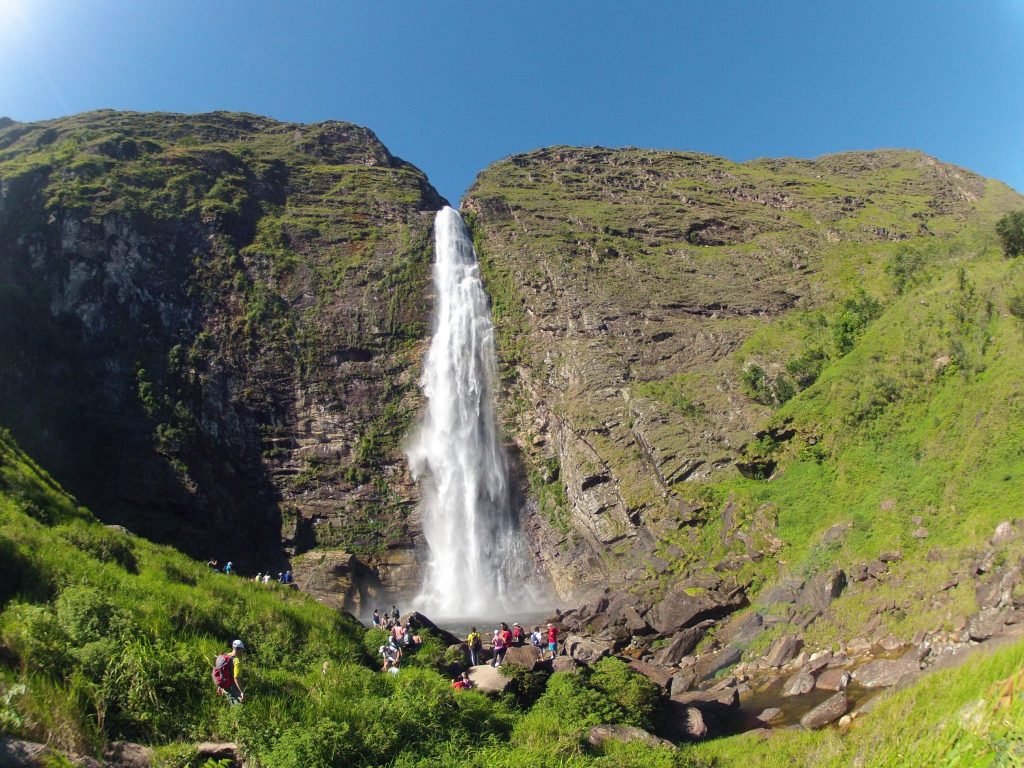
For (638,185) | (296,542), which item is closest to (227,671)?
(296,542)

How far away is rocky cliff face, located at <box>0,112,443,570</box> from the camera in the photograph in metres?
Result: 34.6

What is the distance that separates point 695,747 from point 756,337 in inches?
1251

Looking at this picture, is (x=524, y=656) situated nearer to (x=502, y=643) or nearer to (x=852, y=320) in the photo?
(x=502, y=643)

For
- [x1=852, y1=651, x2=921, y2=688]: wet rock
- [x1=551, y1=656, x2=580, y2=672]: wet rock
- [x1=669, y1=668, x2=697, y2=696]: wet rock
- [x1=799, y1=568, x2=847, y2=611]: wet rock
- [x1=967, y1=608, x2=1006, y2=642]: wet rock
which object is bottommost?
[x1=669, y1=668, x2=697, y2=696]: wet rock

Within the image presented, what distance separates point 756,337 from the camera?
1548 inches

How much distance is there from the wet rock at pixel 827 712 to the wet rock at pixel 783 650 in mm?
4731

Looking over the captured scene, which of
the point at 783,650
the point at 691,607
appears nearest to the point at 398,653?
the point at 783,650

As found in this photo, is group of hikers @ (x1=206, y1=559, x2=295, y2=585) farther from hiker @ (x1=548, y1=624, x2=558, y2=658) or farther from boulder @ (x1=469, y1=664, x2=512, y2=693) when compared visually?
hiker @ (x1=548, y1=624, x2=558, y2=658)

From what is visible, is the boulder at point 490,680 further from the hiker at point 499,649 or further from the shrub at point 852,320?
the shrub at point 852,320

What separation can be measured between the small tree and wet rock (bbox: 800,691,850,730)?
25.7 metres

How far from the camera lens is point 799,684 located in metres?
14.8

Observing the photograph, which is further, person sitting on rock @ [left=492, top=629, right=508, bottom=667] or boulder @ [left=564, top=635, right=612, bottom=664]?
boulder @ [left=564, top=635, right=612, bottom=664]

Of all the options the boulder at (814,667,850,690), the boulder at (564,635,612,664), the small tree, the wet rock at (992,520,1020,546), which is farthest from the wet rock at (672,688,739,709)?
the small tree

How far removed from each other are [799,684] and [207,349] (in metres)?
37.9
